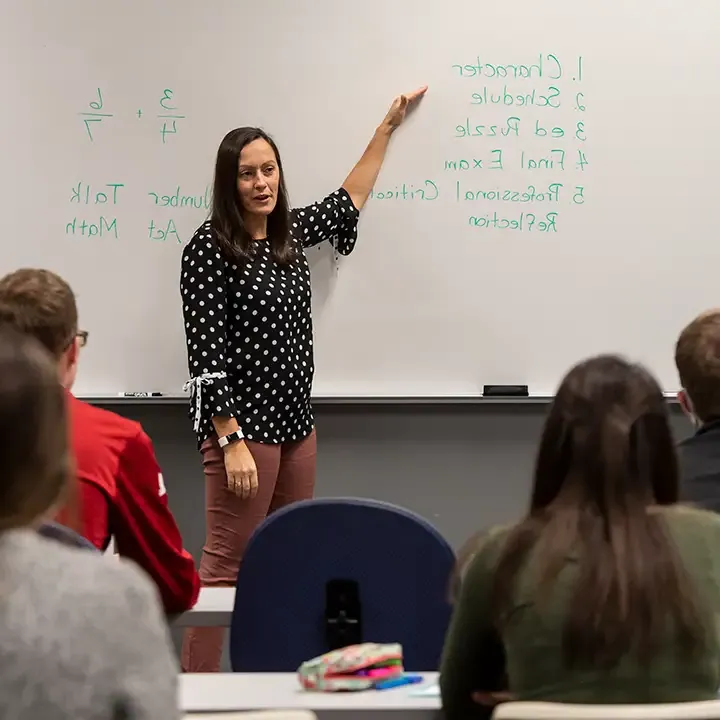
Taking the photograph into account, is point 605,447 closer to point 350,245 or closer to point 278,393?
point 278,393

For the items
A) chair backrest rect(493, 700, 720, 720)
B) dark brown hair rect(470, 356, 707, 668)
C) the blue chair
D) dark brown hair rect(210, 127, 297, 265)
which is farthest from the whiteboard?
chair backrest rect(493, 700, 720, 720)

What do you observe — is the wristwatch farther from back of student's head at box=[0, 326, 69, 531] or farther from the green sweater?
back of student's head at box=[0, 326, 69, 531]

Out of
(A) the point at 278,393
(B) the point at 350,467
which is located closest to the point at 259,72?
(A) the point at 278,393

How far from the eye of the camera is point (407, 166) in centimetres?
327

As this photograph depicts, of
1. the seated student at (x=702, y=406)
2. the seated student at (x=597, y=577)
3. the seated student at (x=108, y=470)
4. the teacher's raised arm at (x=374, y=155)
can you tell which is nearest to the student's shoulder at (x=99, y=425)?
the seated student at (x=108, y=470)

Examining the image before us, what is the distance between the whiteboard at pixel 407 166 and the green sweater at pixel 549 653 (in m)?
1.89

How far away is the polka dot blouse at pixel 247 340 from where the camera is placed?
9.55 feet

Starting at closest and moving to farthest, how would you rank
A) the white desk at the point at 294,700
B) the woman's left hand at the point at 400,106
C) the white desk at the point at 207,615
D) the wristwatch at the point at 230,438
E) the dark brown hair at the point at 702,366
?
the white desk at the point at 294,700
the white desk at the point at 207,615
the dark brown hair at the point at 702,366
the wristwatch at the point at 230,438
the woman's left hand at the point at 400,106

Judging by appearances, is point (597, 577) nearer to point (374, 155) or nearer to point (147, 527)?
point (147, 527)

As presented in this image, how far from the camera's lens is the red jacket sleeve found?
1846 mm

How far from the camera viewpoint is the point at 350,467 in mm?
3369

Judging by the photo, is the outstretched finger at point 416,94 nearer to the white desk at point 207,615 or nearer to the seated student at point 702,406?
the seated student at point 702,406

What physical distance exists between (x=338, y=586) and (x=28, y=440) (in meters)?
1.02

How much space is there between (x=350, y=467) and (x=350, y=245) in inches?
29.3
